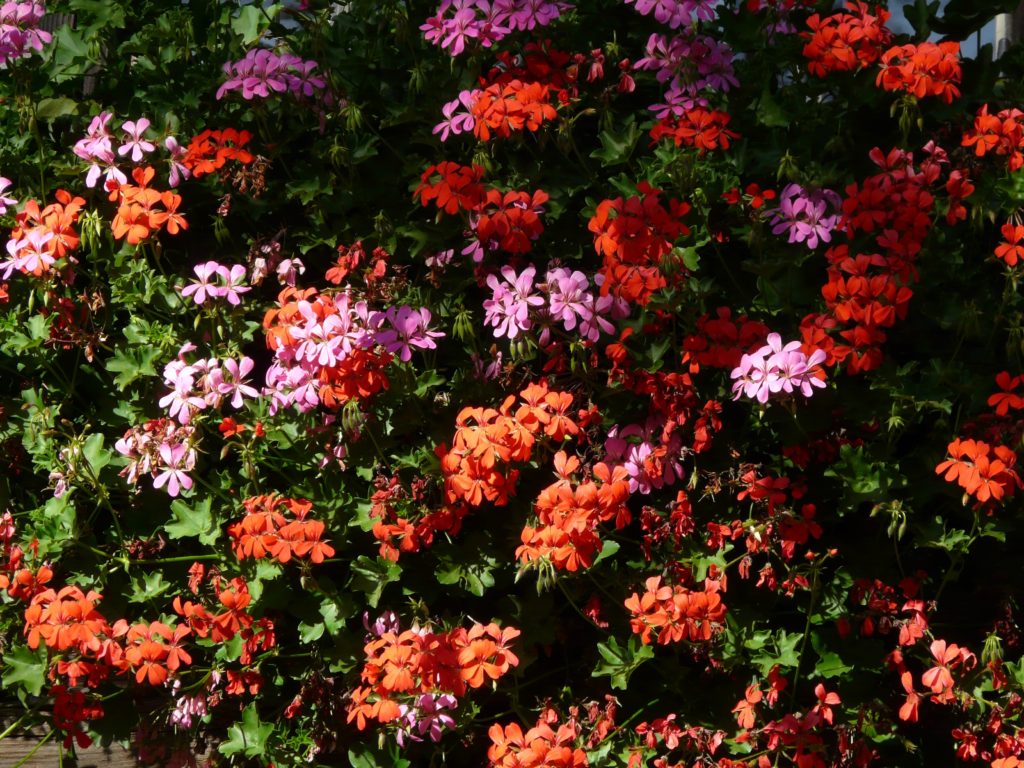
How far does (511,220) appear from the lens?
2557 millimetres

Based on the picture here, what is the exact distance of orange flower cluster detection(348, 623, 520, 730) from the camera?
222cm

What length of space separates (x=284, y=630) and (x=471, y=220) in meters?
1.04

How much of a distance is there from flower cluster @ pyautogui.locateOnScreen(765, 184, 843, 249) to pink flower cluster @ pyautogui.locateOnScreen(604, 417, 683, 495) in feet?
1.63

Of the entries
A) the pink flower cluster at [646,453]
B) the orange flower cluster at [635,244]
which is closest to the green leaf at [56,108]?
the orange flower cluster at [635,244]

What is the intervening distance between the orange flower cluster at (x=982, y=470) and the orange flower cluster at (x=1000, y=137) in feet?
2.12

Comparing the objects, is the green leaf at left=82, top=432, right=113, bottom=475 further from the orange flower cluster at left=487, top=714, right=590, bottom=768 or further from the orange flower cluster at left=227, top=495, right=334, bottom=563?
the orange flower cluster at left=487, top=714, right=590, bottom=768

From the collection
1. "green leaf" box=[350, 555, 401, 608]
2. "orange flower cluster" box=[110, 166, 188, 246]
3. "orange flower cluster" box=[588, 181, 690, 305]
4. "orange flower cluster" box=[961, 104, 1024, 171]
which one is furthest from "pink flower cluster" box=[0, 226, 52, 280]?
"orange flower cluster" box=[961, 104, 1024, 171]

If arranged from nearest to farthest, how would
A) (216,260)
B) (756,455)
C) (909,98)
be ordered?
(909,98)
(756,455)
(216,260)

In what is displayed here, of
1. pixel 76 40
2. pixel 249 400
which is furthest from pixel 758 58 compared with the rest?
pixel 76 40

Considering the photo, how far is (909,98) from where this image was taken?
2508 mm

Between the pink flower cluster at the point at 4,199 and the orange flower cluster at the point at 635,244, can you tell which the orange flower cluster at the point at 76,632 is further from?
the orange flower cluster at the point at 635,244

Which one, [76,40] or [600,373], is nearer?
[600,373]

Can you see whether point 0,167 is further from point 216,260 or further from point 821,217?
point 821,217

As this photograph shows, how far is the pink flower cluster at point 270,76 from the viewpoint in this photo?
276 cm
